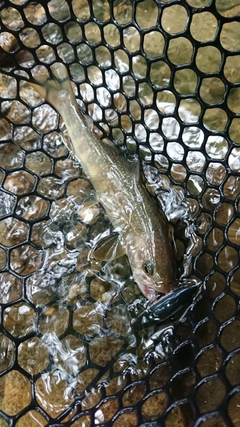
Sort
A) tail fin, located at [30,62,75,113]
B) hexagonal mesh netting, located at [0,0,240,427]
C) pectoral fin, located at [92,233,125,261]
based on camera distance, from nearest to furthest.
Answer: hexagonal mesh netting, located at [0,0,240,427]
pectoral fin, located at [92,233,125,261]
tail fin, located at [30,62,75,113]

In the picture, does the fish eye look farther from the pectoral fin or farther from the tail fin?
the tail fin

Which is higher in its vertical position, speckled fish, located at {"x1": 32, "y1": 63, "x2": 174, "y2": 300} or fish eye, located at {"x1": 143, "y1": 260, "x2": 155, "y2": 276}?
speckled fish, located at {"x1": 32, "y1": 63, "x2": 174, "y2": 300}

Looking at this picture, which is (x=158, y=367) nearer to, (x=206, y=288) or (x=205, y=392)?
(x=205, y=392)

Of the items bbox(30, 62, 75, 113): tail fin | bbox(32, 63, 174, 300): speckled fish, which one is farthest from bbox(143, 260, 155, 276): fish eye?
bbox(30, 62, 75, 113): tail fin

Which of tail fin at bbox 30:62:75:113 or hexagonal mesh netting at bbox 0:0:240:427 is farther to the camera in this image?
tail fin at bbox 30:62:75:113

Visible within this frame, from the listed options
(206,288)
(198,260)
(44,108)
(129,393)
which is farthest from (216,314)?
(44,108)

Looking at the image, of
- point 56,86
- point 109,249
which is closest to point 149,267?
point 109,249
